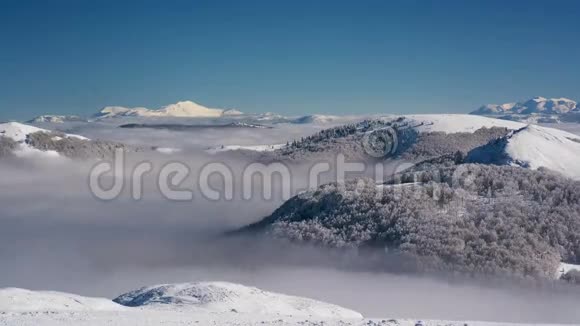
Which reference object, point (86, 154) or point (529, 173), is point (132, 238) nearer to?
point (529, 173)

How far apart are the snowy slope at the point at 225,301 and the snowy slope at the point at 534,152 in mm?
44178

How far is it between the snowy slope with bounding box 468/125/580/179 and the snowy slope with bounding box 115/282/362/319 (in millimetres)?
44178

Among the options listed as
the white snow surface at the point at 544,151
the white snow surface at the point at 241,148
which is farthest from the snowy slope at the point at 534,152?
the white snow surface at the point at 241,148

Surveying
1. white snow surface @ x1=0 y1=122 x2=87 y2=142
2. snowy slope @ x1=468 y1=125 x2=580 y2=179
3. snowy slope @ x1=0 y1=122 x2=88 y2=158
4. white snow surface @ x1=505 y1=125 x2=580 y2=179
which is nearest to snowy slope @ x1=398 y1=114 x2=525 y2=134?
snowy slope @ x1=468 y1=125 x2=580 y2=179

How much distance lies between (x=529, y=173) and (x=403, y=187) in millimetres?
11717

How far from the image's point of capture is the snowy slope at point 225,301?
22859 millimetres

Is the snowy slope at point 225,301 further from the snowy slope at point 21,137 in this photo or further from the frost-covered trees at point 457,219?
the snowy slope at point 21,137

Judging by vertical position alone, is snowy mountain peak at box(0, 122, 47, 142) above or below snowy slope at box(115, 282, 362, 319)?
above

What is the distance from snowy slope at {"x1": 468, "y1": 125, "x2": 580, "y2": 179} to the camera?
64.3m

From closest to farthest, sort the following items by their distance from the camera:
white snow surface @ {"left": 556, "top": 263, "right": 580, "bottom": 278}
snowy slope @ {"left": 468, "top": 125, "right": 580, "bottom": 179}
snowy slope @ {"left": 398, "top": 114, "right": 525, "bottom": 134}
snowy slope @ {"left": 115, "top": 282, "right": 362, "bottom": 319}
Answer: snowy slope @ {"left": 115, "top": 282, "right": 362, "bottom": 319}
white snow surface @ {"left": 556, "top": 263, "right": 580, "bottom": 278}
snowy slope @ {"left": 468, "top": 125, "right": 580, "bottom": 179}
snowy slope @ {"left": 398, "top": 114, "right": 525, "bottom": 134}

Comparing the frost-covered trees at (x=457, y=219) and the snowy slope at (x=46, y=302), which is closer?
the snowy slope at (x=46, y=302)

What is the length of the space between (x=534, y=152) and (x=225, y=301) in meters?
54.5

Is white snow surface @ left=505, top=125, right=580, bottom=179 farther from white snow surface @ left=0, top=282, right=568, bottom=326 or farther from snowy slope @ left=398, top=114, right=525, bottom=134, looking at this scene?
snowy slope @ left=398, top=114, right=525, bottom=134

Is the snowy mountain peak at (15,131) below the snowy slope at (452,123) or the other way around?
below
